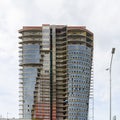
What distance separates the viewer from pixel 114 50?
6512 centimetres

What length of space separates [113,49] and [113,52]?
1.45 ft

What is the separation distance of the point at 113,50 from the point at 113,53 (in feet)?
1.35

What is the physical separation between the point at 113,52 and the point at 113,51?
137 millimetres

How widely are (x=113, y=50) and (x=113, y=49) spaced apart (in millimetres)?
174

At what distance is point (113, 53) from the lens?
65312 mm

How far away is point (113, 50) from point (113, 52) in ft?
0.90

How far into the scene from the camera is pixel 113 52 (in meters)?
65.2

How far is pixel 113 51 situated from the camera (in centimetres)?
6519

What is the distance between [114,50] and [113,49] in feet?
0.72

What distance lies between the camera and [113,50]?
2564 inches

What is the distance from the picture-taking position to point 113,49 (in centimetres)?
6500
